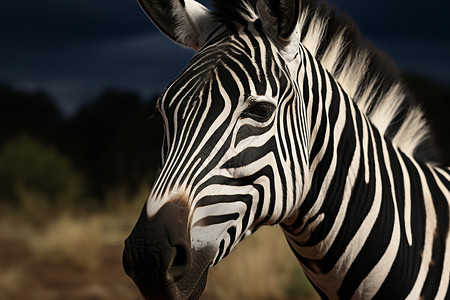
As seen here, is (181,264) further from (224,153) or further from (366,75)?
(366,75)

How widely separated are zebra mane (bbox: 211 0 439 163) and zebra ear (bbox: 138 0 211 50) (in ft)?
1.77

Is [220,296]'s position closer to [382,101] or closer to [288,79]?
[382,101]

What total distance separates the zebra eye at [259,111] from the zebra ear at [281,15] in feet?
1.21

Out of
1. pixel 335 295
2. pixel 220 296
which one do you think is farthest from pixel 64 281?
pixel 335 295

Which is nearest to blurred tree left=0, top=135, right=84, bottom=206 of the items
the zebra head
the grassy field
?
the grassy field

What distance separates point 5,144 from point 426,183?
15201 mm

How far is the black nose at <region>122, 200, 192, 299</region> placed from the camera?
5.31ft

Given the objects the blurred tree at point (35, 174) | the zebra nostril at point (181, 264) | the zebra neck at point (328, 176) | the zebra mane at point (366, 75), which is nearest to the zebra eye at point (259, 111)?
the zebra neck at point (328, 176)

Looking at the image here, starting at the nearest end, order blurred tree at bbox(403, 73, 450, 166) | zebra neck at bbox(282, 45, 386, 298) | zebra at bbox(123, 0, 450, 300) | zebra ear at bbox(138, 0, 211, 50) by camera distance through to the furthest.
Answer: zebra at bbox(123, 0, 450, 300) → zebra neck at bbox(282, 45, 386, 298) → zebra ear at bbox(138, 0, 211, 50) → blurred tree at bbox(403, 73, 450, 166)

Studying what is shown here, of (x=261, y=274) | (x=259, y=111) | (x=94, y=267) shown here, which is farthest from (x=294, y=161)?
(x=94, y=267)

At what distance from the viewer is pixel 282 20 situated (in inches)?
79.7

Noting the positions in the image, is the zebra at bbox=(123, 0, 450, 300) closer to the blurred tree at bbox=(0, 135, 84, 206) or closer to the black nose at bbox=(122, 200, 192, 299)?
the black nose at bbox=(122, 200, 192, 299)

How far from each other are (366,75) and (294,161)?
3.09 feet

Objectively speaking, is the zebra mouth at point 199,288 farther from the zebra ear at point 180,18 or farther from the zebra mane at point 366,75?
the zebra mane at point 366,75
